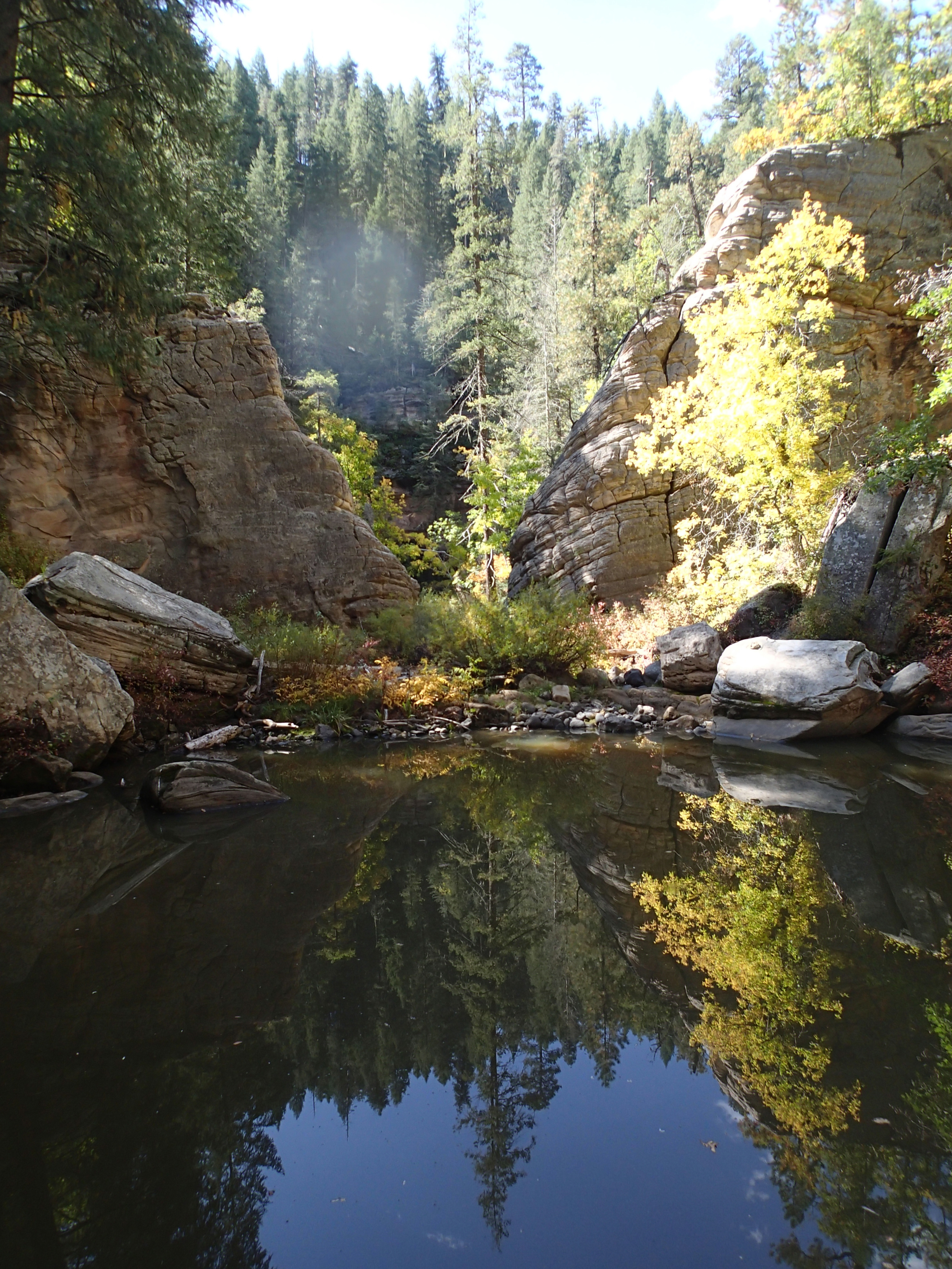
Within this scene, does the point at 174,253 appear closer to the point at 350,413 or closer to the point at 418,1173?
the point at 418,1173

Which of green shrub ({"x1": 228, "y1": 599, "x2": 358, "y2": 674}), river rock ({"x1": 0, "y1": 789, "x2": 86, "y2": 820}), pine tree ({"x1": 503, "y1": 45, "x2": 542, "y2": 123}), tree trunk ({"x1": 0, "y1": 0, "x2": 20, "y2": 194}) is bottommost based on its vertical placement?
river rock ({"x1": 0, "y1": 789, "x2": 86, "y2": 820})

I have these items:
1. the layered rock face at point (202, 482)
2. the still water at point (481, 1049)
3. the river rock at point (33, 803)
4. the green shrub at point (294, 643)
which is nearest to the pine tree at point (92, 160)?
the layered rock face at point (202, 482)

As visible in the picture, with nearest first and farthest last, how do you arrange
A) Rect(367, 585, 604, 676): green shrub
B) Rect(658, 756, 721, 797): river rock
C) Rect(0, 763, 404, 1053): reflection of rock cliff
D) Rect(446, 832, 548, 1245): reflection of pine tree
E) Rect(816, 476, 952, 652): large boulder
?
Rect(446, 832, 548, 1245): reflection of pine tree → Rect(0, 763, 404, 1053): reflection of rock cliff → Rect(658, 756, 721, 797): river rock → Rect(816, 476, 952, 652): large boulder → Rect(367, 585, 604, 676): green shrub

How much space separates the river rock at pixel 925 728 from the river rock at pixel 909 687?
7.3 inches

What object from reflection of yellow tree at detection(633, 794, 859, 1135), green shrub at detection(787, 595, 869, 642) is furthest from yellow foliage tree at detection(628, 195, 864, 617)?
reflection of yellow tree at detection(633, 794, 859, 1135)

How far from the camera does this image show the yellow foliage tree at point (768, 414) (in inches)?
468

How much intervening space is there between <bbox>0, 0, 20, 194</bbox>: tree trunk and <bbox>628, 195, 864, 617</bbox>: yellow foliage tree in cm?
1095

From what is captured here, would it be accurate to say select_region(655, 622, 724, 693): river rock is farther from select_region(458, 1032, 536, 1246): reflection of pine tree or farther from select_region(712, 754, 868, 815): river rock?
select_region(458, 1032, 536, 1246): reflection of pine tree

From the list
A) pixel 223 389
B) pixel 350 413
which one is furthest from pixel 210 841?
pixel 350 413

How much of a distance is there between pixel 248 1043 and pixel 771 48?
4467 centimetres

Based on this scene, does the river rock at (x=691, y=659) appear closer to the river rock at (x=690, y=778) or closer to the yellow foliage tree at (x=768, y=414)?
the yellow foliage tree at (x=768, y=414)

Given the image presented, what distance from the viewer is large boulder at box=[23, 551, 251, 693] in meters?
8.80

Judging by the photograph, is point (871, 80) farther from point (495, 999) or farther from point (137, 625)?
point (495, 999)

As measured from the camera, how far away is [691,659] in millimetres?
11414
